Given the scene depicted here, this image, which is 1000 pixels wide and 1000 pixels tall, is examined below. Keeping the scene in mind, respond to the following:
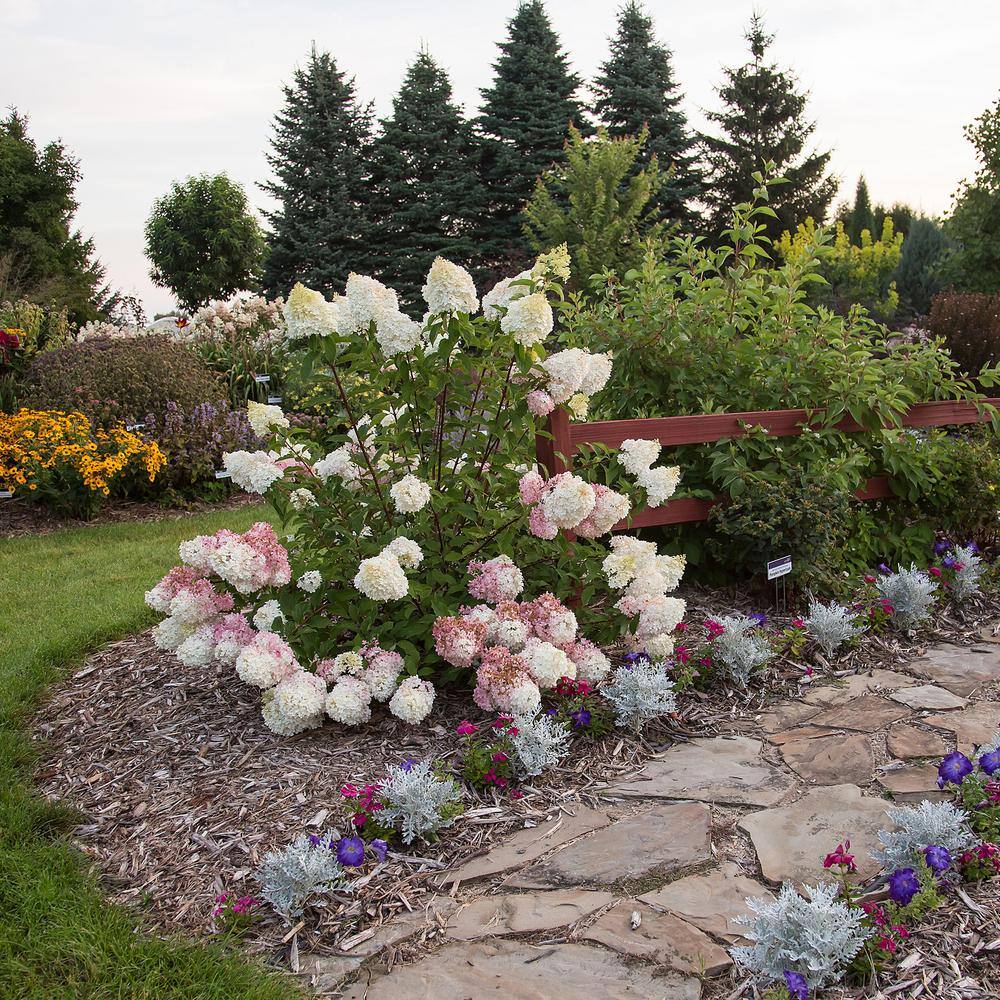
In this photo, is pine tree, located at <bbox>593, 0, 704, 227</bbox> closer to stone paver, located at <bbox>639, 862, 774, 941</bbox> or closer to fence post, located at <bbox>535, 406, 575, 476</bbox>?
fence post, located at <bbox>535, 406, 575, 476</bbox>

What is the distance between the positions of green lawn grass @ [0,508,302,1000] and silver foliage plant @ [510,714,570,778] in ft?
3.14

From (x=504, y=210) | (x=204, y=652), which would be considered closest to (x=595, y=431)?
(x=204, y=652)

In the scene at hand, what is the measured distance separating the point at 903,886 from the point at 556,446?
6.34 feet

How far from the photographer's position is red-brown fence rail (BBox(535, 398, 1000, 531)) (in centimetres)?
341

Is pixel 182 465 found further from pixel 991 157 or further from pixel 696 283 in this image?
pixel 991 157

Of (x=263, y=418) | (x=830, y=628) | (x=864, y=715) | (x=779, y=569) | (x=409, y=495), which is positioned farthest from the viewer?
(x=779, y=569)

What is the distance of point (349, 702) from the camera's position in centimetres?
A: 287

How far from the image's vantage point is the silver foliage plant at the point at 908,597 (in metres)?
3.85

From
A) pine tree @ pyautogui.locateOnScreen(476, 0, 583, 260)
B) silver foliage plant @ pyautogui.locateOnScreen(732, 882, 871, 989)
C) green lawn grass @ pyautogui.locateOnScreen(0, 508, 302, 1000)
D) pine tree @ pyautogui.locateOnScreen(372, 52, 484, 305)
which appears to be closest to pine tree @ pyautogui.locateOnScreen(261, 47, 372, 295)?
pine tree @ pyautogui.locateOnScreen(372, 52, 484, 305)

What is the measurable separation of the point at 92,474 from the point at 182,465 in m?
0.79

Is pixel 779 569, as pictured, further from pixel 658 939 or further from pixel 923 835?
pixel 658 939

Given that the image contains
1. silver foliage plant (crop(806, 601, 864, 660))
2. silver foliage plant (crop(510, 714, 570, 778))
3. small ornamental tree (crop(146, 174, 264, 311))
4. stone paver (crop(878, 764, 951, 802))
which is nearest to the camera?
stone paver (crop(878, 764, 951, 802))

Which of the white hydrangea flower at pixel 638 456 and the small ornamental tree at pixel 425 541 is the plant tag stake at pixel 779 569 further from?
the white hydrangea flower at pixel 638 456

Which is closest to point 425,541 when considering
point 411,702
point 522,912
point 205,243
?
point 411,702
